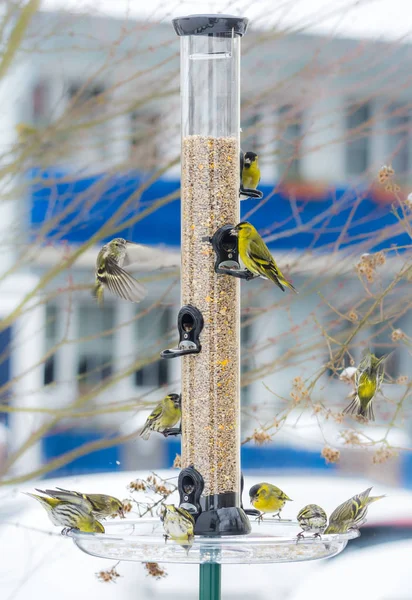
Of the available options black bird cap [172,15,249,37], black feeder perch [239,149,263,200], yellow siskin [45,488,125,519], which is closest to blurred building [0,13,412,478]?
black feeder perch [239,149,263,200]

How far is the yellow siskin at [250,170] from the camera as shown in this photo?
2.74 metres

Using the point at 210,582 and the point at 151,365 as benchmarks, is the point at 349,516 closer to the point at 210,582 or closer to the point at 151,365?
the point at 210,582

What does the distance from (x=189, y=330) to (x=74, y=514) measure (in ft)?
1.93

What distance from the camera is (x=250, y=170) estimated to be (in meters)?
2.74

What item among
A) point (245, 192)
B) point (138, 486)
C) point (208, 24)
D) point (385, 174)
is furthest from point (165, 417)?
point (208, 24)

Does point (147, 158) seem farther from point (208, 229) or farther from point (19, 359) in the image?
point (19, 359)

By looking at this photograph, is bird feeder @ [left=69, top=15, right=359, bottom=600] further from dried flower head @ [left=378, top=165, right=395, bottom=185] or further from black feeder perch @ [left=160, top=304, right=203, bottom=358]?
dried flower head @ [left=378, top=165, right=395, bottom=185]

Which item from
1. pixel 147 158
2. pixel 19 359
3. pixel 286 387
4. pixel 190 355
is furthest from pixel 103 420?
pixel 190 355

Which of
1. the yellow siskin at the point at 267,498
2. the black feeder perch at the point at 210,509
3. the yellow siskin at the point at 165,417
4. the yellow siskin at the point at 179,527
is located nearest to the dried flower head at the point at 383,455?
the yellow siskin at the point at 267,498

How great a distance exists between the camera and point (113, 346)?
10688 mm

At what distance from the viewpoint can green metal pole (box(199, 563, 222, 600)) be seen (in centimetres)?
250

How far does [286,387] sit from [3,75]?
7197mm

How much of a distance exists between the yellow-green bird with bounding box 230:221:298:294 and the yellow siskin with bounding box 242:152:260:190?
0.20 meters

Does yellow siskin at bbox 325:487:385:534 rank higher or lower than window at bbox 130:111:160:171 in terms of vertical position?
lower
